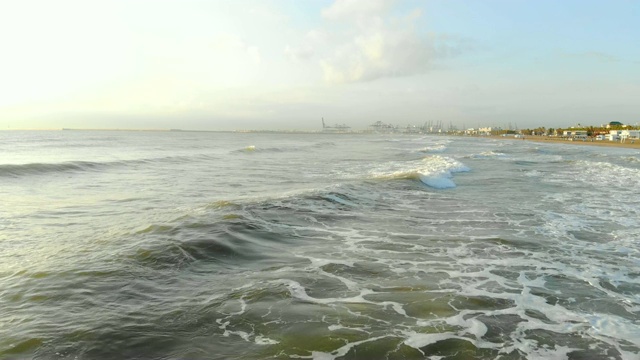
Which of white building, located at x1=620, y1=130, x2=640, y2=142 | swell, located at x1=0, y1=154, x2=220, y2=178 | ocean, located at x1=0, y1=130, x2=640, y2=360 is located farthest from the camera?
white building, located at x1=620, y1=130, x2=640, y2=142

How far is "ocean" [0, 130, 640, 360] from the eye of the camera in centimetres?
496

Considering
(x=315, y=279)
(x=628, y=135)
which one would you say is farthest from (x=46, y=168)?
(x=628, y=135)

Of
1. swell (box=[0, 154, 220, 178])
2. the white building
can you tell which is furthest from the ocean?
the white building

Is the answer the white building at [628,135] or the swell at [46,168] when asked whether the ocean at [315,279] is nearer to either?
the swell at [46,168]

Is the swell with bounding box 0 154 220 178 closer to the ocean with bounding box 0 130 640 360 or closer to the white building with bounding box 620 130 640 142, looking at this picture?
the ocean with bounding box 0 130 640 360

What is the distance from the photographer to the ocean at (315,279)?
4.96m

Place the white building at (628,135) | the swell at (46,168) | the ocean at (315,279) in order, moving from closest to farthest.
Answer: the ocean at (315,279) < the swell at (46,168) < the white building at (628,135)

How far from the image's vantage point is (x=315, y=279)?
7199 mm

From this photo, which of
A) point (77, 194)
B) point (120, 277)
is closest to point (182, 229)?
point (120, 277)

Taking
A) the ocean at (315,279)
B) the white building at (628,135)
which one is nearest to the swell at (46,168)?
the ocean at (315,279)

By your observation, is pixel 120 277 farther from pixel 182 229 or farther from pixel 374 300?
pixel 374 300

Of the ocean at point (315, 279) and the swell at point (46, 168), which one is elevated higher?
the swell at point (46, 168)

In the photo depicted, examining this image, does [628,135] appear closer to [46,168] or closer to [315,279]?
[46,168]

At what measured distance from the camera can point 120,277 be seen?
7.03 metres
